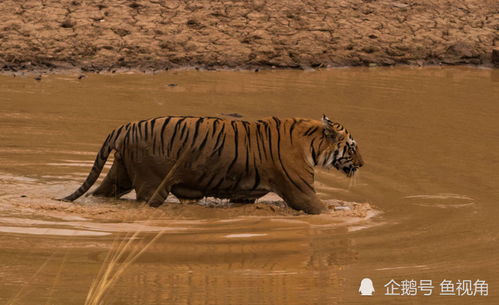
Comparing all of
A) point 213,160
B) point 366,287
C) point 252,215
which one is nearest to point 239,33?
point 213,160

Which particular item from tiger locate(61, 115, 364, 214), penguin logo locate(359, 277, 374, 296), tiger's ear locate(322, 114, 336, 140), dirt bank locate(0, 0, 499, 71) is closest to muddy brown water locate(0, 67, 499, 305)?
penguin logo locate(359, 277, 374, 296)

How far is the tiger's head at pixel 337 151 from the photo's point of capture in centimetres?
895

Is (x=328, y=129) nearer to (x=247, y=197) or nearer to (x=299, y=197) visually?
(x=299, y=197)

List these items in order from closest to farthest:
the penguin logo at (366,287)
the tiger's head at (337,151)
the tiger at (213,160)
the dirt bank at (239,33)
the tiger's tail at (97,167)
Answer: the penguin logo at (366,287)
the tiger at (213,160)
the tiger's tail at (97,167)
the tiger's head at (337,151)
the dirt bank at (239,33)

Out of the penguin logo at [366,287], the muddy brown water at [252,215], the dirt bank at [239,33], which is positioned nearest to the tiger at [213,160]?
the muddy brown water at [252,215]

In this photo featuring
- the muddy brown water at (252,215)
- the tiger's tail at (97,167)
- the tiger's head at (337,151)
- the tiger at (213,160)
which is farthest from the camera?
the tiger's head at (337,151)

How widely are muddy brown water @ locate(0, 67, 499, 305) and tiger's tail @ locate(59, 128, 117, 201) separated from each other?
0.12 metres

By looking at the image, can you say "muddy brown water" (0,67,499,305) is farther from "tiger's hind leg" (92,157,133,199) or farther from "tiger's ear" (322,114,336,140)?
"tiger's ear" (322,114,336,140)

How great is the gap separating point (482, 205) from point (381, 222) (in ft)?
3.50

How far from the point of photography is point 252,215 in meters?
8.67

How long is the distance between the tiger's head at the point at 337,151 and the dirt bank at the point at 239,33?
6965 mm

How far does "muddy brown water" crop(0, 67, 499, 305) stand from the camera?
21.8 feet

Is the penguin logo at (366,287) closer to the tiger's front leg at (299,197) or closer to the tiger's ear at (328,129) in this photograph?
the tiger's front leg at (299,197)

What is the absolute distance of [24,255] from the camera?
7.20m
